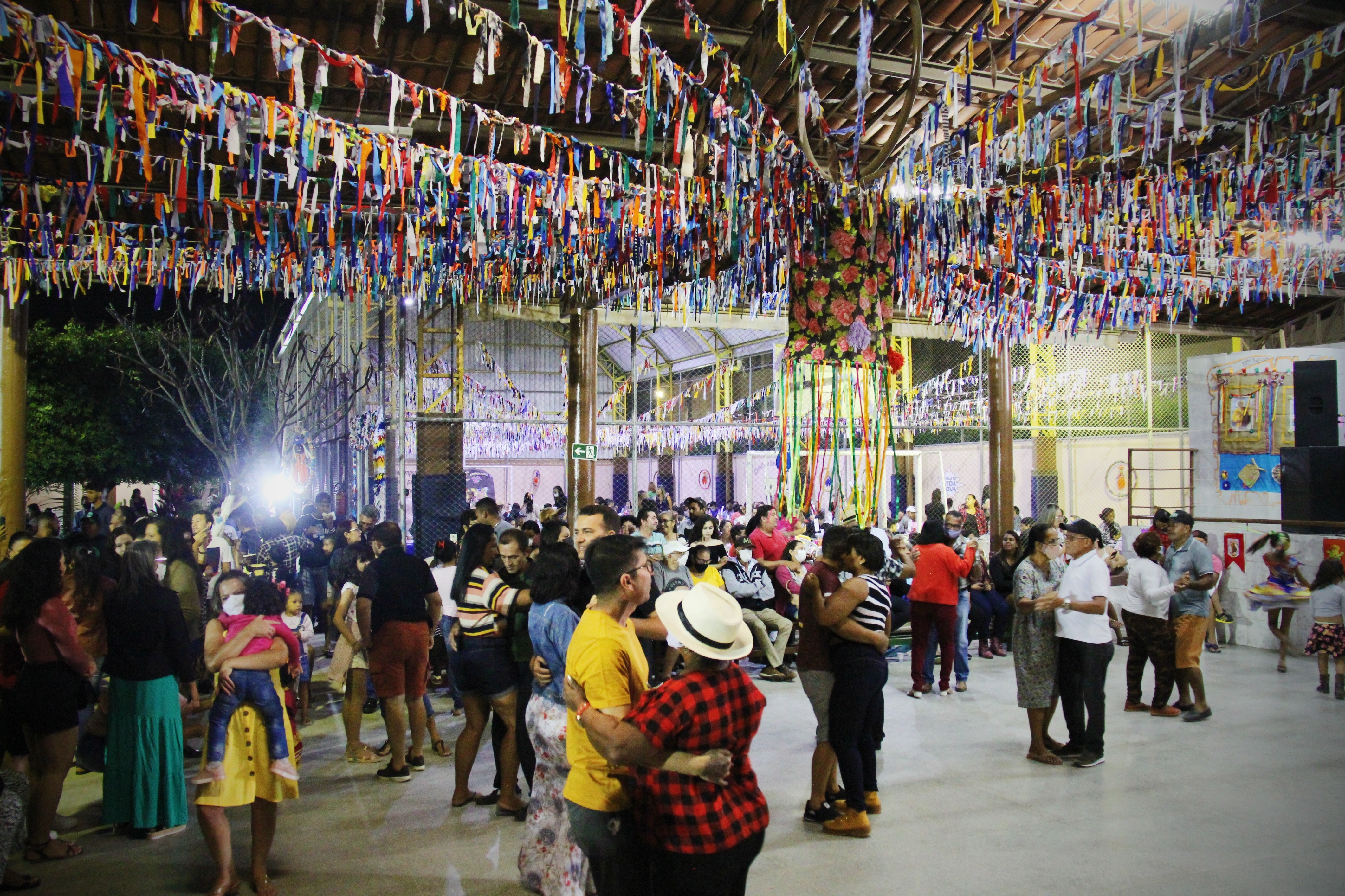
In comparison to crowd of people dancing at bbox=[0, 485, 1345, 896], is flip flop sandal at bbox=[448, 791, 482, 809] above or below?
below

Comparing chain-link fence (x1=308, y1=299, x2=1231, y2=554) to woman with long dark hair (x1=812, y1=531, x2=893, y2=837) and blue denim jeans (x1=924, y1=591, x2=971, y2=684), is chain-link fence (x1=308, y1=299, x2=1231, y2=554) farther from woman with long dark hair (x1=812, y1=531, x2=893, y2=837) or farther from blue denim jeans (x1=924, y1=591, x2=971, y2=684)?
woman with long dark hair (x1=812, y1=531, x2=893, y2=837)

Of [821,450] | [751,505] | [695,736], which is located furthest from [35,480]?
[695,736]

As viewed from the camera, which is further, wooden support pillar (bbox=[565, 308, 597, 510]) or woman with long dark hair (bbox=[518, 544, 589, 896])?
wooden support pillar (bbox=[565, 308, 597, 510])

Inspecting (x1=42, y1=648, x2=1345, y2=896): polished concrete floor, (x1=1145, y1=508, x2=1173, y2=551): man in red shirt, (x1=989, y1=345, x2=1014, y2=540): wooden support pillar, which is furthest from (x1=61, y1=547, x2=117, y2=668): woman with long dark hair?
(x1=989, y1=345, x2=1014, y2=540): wooden support pillar

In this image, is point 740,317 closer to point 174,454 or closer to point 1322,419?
point 1322,419

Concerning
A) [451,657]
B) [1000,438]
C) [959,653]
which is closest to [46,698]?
[451,657]

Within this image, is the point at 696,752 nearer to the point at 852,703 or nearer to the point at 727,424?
the point at 852,703

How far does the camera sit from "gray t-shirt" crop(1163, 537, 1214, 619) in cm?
653

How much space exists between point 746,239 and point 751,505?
38.3ft

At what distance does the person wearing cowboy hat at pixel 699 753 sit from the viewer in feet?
7.67

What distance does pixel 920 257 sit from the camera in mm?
5867

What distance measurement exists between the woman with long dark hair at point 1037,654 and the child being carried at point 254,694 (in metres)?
4.17

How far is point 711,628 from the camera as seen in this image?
2363 millimetres

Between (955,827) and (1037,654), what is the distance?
1.47m
